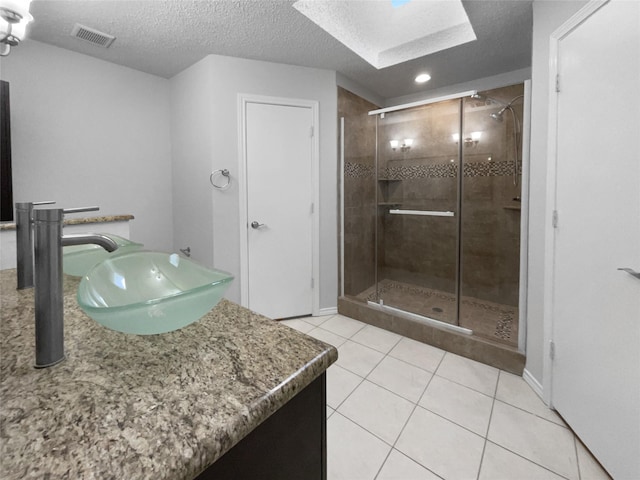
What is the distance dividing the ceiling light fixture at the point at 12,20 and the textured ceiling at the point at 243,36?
41cm

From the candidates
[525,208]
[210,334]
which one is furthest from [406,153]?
[210,334]

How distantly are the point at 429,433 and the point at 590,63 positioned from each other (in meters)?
1.93

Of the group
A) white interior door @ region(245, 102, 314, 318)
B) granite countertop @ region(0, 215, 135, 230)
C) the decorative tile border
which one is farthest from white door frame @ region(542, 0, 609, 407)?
granite countertop @ region(0, 215, 135, 230)

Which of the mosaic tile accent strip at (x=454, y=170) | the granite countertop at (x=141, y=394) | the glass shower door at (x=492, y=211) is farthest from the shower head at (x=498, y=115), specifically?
the granite countertop at (x=141, y=394)

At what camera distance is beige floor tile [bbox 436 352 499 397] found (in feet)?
6.07

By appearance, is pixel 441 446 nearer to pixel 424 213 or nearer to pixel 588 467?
pixel 588 467

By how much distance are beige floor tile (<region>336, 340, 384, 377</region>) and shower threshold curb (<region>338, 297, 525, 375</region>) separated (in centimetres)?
39

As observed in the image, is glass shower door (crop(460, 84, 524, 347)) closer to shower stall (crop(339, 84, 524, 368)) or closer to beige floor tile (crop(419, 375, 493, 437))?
shower stall (crop(339, 84, 524, 368))

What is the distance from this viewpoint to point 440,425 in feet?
5.05

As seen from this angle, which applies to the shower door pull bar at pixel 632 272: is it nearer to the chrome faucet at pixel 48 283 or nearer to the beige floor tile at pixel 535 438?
the beige floor tile at pixel 535 438

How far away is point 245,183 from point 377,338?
5.94 ft

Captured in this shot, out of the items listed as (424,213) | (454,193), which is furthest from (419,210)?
(454,193)

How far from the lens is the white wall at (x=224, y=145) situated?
8.28 ft

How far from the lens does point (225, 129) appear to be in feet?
8.36
